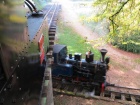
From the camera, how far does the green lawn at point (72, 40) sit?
16.2 m

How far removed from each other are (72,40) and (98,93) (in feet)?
36.4

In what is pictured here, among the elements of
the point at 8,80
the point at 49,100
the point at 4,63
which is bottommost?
the point at 49,100

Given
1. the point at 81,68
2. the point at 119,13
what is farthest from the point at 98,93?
the point at 119,13

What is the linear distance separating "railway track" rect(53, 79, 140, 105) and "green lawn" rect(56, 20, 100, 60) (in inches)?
243

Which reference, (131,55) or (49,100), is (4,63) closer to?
(49,100)

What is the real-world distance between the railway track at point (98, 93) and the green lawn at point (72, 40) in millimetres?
6184

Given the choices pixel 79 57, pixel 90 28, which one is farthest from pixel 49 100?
pixel 90 28

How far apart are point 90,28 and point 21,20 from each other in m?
23.6

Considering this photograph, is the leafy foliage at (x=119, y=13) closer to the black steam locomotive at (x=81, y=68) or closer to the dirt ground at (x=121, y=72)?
the black steam locomotive at (x=81, y=68)

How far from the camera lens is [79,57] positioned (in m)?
8.50

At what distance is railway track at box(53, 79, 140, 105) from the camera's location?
8074 mm

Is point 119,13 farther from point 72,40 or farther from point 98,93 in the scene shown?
point 72,40

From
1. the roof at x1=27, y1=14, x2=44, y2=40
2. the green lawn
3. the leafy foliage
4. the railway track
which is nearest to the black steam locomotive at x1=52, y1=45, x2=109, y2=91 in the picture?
the railway track

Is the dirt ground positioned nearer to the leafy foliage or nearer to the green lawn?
the green lawn
